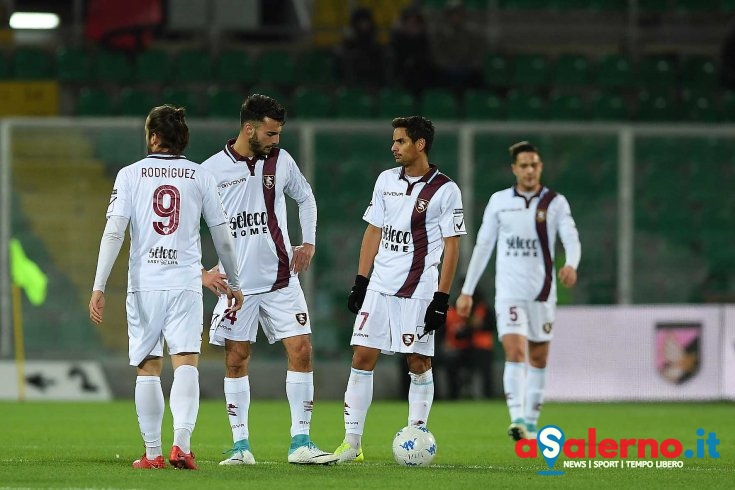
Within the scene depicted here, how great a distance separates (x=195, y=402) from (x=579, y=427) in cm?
565

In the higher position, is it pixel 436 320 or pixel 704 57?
pixel 704 57

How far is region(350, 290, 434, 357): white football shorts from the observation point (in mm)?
9234

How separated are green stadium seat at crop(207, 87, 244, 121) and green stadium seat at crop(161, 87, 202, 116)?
20 cm

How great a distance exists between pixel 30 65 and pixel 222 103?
2869 mm

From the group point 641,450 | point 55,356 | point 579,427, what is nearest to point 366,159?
point 55,356

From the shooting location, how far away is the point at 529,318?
11914mm

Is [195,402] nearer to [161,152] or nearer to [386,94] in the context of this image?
[161,152]

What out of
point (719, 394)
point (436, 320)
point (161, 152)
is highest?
point (161, 152)

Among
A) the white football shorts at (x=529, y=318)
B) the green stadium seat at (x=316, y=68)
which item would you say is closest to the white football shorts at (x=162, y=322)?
the white football shorts at (x=529, y=318)

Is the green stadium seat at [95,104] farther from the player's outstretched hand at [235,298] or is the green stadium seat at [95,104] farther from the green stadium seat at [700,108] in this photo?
the player's outstretched hand at [235,298]

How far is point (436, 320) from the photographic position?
909 cm

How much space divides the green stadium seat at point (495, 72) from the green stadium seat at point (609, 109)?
145 cm

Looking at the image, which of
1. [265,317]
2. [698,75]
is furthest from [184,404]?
[698,75]

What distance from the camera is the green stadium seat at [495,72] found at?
21.1m
